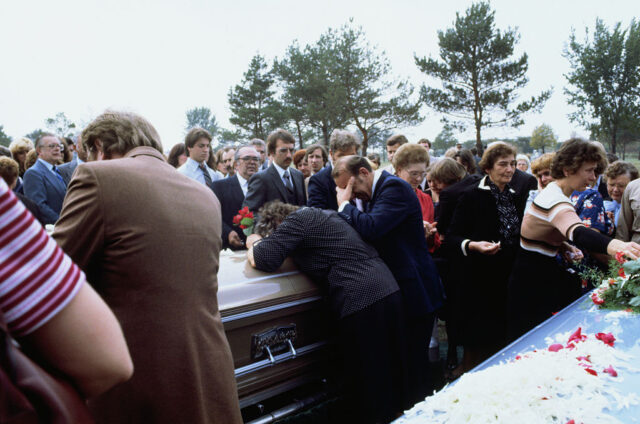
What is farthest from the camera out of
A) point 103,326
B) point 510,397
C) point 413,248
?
point 413,248


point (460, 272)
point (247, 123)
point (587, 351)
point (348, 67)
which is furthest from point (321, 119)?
point (587, 351)

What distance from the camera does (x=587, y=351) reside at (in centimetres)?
177

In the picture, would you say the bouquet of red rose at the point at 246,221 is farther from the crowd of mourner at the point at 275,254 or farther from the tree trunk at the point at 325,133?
the tree trunk at the point at 325,133

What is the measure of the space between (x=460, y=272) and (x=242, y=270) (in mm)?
2121

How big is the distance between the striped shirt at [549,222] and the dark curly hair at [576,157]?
13 cm

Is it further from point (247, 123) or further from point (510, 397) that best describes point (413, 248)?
point (247, 123)

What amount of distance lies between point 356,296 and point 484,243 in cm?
136

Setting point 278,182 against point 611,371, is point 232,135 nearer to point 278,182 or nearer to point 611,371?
point 278,182

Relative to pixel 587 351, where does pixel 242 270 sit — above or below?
above

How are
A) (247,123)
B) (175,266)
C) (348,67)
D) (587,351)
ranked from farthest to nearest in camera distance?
(247,123) → (348,67) → (587,351) → (175,266)

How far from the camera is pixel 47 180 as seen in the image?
15.2 feet

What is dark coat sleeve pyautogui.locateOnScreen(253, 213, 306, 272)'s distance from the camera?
2.59 meters

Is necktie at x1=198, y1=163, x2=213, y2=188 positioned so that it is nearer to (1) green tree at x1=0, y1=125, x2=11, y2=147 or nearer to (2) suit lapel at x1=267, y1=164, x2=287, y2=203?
(2) suit lapel at x1=267, y1=164, x2=287, y2=203

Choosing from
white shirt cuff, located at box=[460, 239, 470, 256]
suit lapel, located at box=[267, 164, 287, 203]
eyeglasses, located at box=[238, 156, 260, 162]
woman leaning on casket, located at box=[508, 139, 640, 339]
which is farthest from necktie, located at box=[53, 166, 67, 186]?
woman leaning on casket, located at box=[508, 139, 640, 339]
